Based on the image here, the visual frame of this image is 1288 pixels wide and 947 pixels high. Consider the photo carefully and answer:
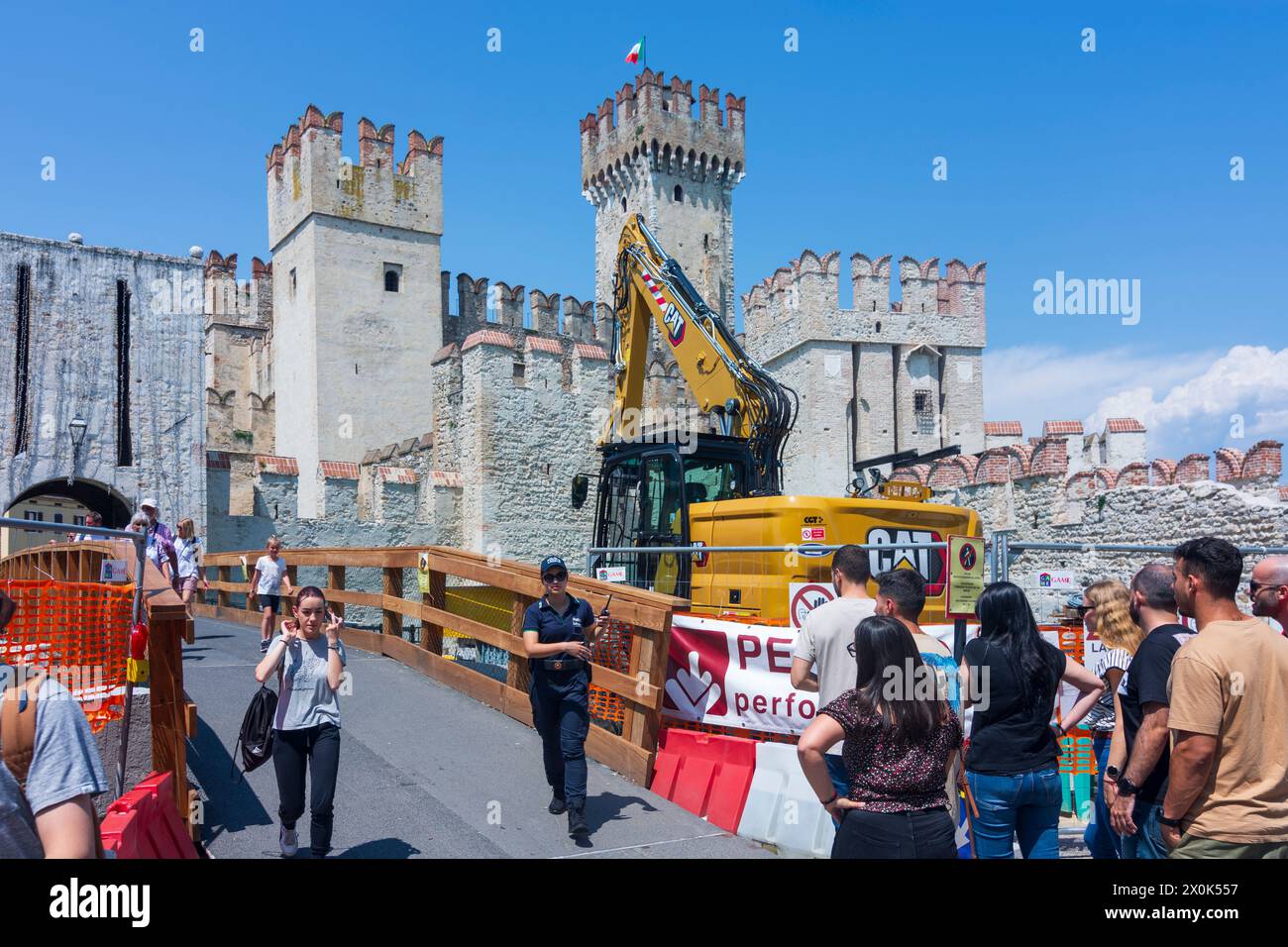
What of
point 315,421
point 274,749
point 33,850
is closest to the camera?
point 33,850

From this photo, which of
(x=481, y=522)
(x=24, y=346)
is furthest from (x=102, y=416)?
(x=481, y=522)

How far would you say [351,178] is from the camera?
3012cm

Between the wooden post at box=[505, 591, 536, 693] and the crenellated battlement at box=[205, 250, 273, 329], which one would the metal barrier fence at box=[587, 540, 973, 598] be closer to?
the wooden post at box=[505, 591, 536, 693]

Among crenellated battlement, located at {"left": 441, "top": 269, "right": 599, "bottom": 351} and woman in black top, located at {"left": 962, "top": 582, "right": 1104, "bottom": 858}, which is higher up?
crenellated battlement, located at {"left": 441, "top": 269, "right": 599, "bottom": 351}

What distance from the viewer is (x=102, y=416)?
23359mm

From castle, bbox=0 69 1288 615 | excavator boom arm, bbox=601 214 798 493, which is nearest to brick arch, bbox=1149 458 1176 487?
castle, bbox=0 69 1288 615

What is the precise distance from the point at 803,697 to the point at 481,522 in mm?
18031

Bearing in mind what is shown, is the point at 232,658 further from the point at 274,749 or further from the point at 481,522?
the point at 481,522

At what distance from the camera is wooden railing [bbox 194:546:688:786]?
7.45m

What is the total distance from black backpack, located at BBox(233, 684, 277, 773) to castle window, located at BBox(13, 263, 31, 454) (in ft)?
68.0

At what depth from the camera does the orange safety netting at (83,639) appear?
18.3 ft

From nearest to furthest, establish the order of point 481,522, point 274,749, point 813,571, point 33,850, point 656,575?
point 33,850
point 274,749
point 813,571
point 656,575
point 481,522

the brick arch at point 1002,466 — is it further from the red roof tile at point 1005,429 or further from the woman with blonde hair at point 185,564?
the woman with blonde hair at point 185,564

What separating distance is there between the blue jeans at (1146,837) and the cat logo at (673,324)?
10245 mm
